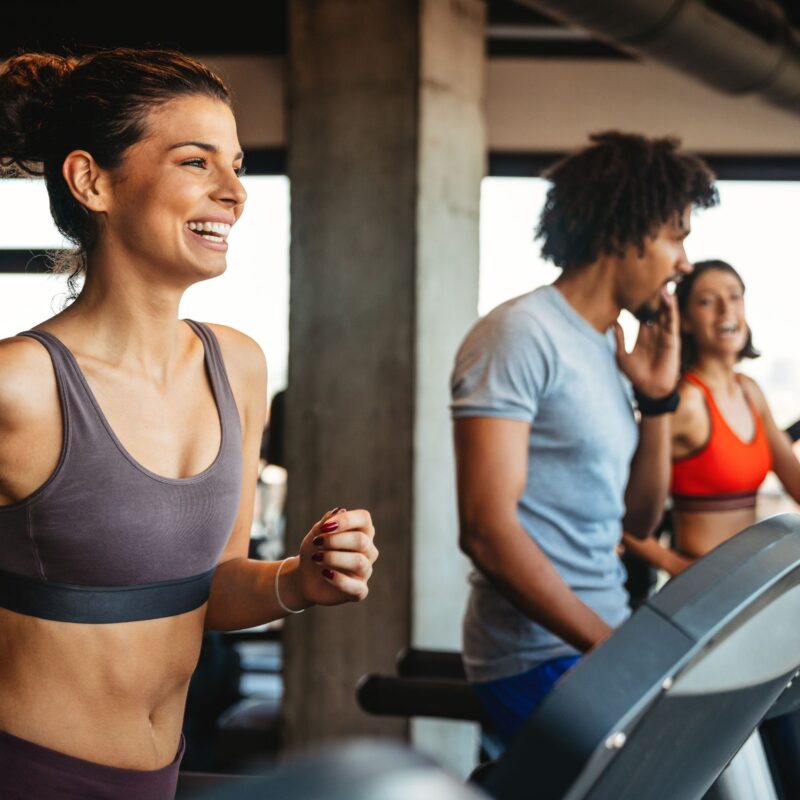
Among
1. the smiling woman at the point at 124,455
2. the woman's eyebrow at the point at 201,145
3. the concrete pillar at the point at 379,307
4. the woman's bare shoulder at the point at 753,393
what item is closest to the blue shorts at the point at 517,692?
the smiling woman at the point at 124,455

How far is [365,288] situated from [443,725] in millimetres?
1495

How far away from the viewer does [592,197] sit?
6.15ft

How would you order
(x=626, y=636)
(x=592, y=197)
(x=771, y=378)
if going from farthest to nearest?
(x=771, y=378)
(x=592, y=197)
(x=626, y=636)

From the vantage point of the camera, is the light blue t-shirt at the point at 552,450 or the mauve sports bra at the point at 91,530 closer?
the mauve sports bra at the point at 91,530

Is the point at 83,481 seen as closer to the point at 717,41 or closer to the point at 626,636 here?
the point at 626,636

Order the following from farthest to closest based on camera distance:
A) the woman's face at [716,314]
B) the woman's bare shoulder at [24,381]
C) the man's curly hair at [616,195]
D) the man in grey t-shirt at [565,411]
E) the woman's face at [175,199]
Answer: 1. the woman's face at [716,314]
2. the man's curly hair at [616,195]
3. the man in grey t-shirt at [565,411]
4. the woman's face at [175,199]
5. the woman's bare shoulder at [24,381]

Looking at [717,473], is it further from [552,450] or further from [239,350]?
[239,350]

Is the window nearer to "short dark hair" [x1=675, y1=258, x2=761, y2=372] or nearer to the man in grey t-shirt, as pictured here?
"short dark hair" [x1=675, y1=258, x2=761, y2=372]

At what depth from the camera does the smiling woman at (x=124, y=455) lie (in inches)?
41.9

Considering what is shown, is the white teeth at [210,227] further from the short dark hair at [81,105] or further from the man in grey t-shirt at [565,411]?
the man in grey t-shirt at [565,411]

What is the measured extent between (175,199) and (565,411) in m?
0.77

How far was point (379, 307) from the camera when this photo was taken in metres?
3.48

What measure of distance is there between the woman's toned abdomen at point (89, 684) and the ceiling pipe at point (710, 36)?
88.3 inches

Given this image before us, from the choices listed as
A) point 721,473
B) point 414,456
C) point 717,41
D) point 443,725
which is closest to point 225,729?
point 443,725
